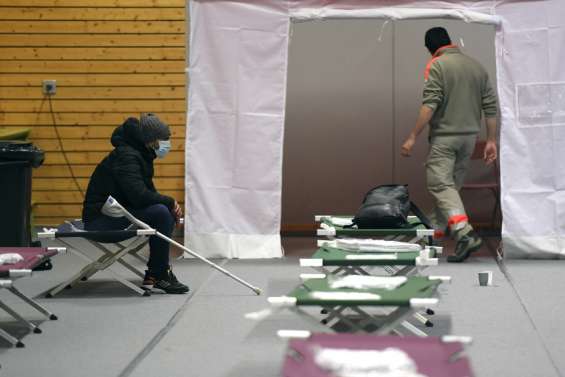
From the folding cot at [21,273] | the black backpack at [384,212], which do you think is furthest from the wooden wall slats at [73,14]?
the folding cot at [21,273]

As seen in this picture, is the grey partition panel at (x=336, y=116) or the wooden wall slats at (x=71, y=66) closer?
the wooden wall slats at (x=71, y=66)

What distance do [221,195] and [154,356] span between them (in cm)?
324

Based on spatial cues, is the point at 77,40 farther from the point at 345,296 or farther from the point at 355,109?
the point at 345,296

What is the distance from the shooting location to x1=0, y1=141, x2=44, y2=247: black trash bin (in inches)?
296

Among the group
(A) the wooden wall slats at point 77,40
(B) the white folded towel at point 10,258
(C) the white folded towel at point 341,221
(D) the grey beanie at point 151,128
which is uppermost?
(A) the wooden wall slats at point 77,40

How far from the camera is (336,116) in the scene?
390 inches

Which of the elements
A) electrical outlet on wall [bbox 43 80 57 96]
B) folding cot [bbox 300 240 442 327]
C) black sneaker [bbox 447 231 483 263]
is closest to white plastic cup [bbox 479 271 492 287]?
black sneaker [bbox 447 231 483 263]

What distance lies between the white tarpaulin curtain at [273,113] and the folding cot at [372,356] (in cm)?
435

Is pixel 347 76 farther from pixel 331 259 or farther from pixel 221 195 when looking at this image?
pixel 331 259

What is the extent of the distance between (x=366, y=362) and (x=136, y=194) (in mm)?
3199

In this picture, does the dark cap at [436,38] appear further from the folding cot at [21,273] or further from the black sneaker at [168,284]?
the folding cot at [21,273]

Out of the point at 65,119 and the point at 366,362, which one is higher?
the point at 65,119

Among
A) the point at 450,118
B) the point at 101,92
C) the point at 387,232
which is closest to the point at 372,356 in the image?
the point at 387,232

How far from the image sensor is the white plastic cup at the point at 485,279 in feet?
22.2
